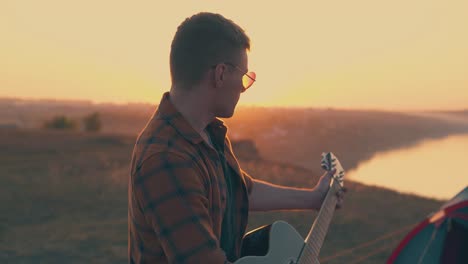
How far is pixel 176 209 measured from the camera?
184 cm

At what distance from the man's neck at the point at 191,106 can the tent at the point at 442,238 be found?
2371 millimetres

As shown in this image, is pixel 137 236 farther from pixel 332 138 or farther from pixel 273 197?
pixel 332 138

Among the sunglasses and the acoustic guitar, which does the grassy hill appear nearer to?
the acoustic guitar

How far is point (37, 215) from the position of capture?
8953 mm

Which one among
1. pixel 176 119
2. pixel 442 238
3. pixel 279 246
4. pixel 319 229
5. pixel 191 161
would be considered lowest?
pixel 442 238

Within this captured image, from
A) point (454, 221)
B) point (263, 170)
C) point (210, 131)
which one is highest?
point (210, 131)

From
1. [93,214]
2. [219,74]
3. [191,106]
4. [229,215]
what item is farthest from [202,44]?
[93,214]

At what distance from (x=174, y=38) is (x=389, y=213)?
7.96 meters

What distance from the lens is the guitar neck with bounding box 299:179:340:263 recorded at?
264 centimetres

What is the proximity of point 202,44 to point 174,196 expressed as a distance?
580mm

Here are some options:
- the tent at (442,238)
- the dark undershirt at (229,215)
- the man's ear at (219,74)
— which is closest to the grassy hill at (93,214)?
the tent at (442,238)

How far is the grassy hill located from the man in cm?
487

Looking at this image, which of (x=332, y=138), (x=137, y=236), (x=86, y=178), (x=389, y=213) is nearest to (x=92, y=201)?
(x=86, y=178)

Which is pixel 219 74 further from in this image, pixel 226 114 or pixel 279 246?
pixel 279 246
